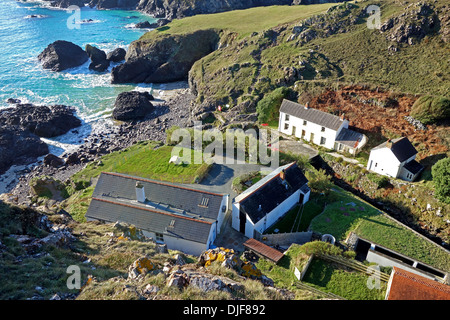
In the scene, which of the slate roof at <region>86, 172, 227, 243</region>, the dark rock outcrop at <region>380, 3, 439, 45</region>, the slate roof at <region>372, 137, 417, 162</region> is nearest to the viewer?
the slate roof at <region>86, 172, 227, 243</region>

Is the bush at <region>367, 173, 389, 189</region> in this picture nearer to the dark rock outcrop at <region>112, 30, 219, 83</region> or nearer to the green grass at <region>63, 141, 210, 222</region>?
the green grass at <region>63, 141, 210, 222</region>

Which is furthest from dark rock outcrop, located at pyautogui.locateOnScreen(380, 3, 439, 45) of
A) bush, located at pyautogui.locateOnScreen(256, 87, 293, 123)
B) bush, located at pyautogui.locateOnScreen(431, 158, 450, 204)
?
bush, located at pyautogui.locateOnScreen(431, 158, 450, 204)

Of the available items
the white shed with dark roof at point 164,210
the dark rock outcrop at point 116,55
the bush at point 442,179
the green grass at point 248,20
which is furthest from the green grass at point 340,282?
the dark rock outcrop at point 116,55

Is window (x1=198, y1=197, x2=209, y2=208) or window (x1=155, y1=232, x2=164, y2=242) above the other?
window (x1=198, y1=197, x2=209, y2=208)

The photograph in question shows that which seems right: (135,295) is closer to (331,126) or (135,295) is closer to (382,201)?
(382,201)

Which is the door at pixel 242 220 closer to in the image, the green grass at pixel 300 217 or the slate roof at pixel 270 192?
the slate roof at pixel 270 192

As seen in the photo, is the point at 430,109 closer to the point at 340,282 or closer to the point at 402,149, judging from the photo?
the point at 402,149

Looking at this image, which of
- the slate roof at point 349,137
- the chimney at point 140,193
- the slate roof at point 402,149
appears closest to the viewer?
the chimney at point 140,193
